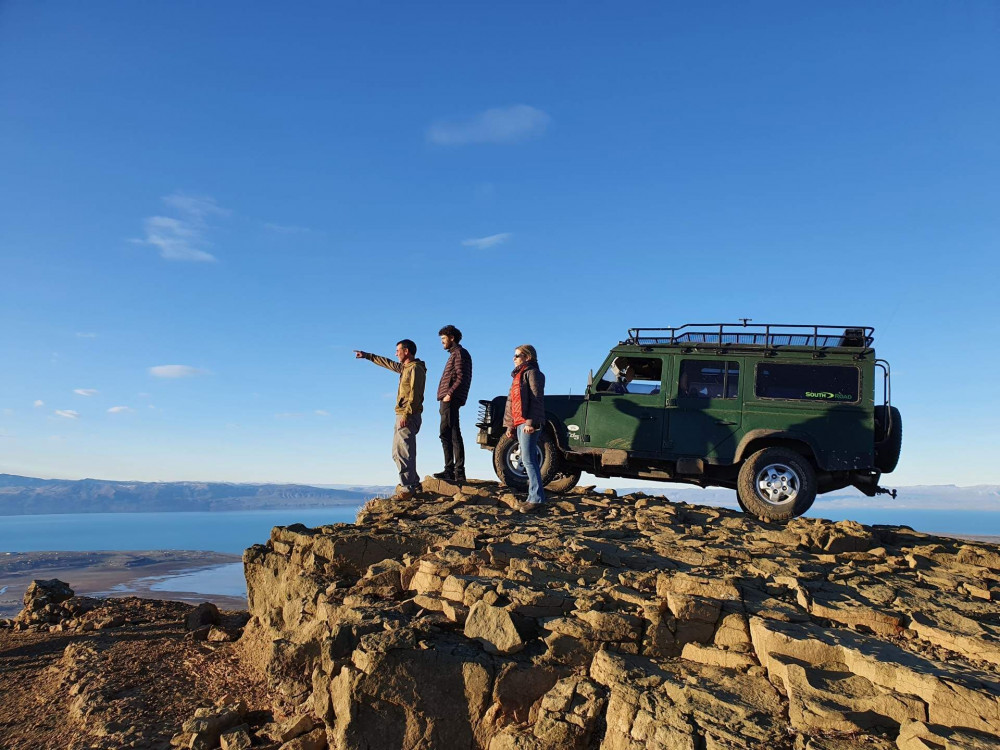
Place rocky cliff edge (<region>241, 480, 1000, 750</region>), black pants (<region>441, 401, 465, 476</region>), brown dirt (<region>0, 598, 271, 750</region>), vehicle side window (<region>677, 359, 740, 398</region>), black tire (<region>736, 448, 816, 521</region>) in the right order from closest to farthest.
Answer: rocky cliff edge (<region>241, 480, 1000, 750</region>)
brown dirt (<region>0, 598, 271, 750</region>)
black tire (<region>736, 448, 816, 521</region>)
vehicle side window (<region>677, 359, 740, 398</region>)
black pants (<region>441, 401, 465, 476</region>)

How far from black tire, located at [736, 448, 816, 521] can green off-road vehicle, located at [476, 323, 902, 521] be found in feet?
0.05

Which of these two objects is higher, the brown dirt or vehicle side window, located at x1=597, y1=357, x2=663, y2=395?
vehicle side window, located at x1=597, y1=357, x2=663, y2=395

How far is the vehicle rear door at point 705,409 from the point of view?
844 centimetres

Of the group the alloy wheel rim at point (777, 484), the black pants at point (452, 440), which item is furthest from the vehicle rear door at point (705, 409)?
the black pants at point (452, 440)

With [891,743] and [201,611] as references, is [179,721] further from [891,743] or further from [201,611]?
[891,743]

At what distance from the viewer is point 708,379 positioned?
342 inches

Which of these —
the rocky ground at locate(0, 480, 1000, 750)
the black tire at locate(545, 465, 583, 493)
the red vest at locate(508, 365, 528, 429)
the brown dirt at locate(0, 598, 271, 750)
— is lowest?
the brown dirt at locate(0, 598, 271, 750)

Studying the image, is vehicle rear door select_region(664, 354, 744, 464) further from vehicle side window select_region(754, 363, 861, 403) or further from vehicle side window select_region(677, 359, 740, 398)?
vehicle side window select_region(754, 363, 861, 403)

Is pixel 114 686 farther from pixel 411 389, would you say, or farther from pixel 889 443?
pixel 889 443

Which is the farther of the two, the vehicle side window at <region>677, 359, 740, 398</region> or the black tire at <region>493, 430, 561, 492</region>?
the black tire at <region>493, 430, 561, 492</region>

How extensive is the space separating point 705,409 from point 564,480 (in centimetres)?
245

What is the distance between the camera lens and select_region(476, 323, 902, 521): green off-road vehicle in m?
8.06

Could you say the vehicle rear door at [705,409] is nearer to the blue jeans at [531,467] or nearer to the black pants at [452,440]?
the blue jeans at [531,467]

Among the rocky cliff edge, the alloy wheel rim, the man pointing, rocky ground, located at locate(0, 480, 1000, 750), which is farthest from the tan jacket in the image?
the alloy wheel rim
